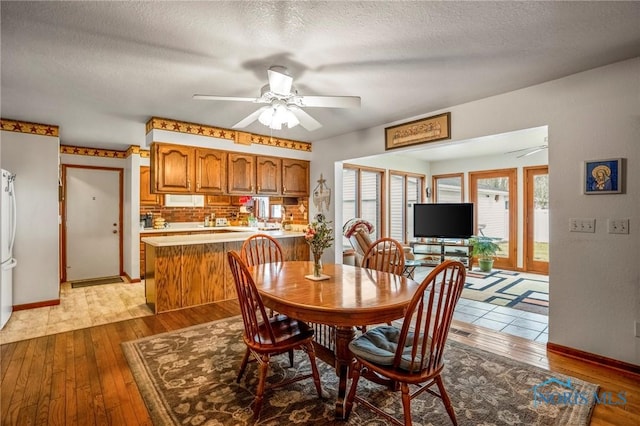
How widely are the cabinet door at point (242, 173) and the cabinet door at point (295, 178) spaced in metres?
0.55

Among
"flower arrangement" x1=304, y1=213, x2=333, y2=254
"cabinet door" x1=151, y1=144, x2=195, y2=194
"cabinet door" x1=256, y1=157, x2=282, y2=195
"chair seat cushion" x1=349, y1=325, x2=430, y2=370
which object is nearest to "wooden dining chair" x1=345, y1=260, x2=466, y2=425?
"chair seat cushion" x1=349, y1=325, x2=430, y2=370

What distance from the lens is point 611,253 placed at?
2449 mm

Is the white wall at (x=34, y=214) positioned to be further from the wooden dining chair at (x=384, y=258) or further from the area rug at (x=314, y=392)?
the wooden dining chair at (x=384, y=258)

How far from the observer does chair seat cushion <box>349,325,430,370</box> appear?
1646 millimetres

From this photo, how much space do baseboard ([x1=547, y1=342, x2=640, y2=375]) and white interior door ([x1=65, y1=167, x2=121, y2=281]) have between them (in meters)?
6.59

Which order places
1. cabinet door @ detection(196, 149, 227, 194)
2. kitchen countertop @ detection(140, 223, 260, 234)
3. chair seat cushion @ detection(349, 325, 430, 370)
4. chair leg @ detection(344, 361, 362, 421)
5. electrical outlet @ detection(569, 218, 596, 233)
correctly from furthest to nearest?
kitchen countertop @ detection(140, 223, 260, 234), cabinet door @ detection(196, 149, 227, 194), electrical outlet @ detection(569, 218, 596, 233), chair leg @ detection(344, 361, 362, 421), chair seat cushion @ detection(349, 325, 430, 370)

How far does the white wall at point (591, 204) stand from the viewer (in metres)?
2.36

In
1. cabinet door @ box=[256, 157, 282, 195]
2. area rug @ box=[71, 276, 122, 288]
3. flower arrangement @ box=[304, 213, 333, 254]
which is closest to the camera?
flower arrangement @ box=[304, 213, 333, 254]

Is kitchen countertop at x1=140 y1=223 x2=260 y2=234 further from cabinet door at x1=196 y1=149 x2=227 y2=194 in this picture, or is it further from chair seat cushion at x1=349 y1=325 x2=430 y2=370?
chair seat cushion at x1=349 y1=325 x2=430 y2=370

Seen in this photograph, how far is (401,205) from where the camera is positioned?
6863 millimetres

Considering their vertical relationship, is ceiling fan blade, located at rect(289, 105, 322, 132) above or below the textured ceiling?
below

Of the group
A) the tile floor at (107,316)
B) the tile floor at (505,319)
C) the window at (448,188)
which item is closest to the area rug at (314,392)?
the tile floor at (505,319)

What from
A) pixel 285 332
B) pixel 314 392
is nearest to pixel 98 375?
pixel 285 332

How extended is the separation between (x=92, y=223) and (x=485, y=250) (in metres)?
7.22
